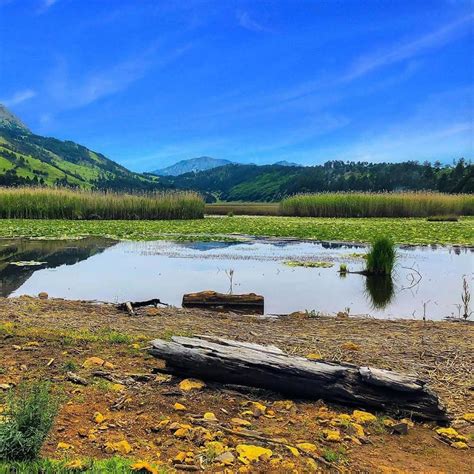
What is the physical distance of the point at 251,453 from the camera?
4191 mm

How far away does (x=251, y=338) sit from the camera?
8023 mm

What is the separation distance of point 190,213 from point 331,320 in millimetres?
37873

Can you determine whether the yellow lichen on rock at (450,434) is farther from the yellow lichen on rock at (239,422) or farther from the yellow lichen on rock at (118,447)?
the yellow lichen on rock at (118,447)

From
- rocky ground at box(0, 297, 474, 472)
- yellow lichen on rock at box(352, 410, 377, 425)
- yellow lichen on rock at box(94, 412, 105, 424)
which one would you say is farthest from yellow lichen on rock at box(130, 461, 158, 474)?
yellow lichen on rock at box(352, 410, 377, 425)

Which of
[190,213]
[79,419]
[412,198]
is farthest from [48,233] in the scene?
[412,198]

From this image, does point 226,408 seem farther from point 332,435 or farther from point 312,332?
point 312,332

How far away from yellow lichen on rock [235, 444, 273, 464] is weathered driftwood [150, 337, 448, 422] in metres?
1.31

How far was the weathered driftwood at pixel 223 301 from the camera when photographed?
11523 mm

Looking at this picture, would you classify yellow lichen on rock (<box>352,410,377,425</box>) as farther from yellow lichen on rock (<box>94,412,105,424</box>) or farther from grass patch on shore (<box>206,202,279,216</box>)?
grass patch on shore (<box>206,202,279,216</box>)

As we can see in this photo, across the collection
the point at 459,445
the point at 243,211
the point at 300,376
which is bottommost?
the point at 459,445

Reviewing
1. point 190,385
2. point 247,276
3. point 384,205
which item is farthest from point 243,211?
point 190,385

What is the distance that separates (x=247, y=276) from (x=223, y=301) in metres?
4.11

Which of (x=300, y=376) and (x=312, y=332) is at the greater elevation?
(x=300, y=376)

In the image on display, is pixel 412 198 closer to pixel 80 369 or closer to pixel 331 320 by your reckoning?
pixel 331 320
